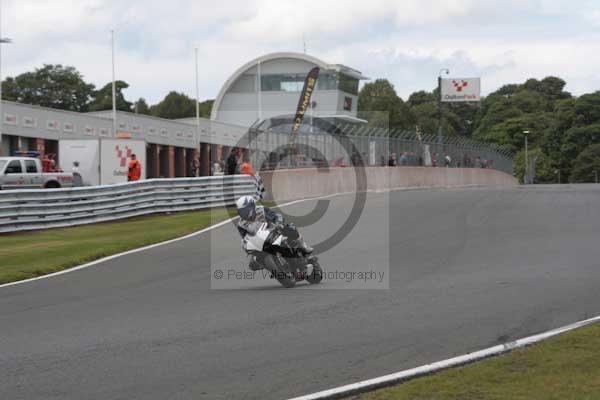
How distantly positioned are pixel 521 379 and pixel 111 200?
20.0 m

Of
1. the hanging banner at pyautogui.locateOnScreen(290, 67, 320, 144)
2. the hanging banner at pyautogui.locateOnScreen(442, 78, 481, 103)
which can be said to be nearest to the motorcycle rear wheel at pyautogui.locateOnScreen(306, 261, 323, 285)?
the hanging banner at pyautogui.locateOnScreen(290, 67, 320, 144)

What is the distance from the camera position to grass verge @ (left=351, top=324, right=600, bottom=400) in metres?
5.98

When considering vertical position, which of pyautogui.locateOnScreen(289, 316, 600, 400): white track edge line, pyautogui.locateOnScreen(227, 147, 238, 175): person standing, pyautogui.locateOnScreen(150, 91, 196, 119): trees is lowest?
pyautogui.locateOnScreen(289, 316, 600, 400): white track edge line

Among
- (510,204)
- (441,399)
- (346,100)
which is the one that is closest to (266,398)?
(441,399)

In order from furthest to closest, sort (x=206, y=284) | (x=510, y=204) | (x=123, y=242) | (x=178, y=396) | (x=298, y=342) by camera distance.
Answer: (x=510, y=204), (x=123, y=242), (x=206, y=284), (x=298, y=342), (x=178, y=396)

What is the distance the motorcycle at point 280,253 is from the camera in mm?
11766

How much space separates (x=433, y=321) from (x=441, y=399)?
312 cm

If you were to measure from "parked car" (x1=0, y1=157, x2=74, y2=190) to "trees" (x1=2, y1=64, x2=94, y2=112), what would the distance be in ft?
258

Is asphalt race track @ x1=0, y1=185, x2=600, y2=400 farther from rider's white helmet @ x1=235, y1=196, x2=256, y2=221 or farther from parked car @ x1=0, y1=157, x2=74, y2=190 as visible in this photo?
parked car @ x1=0, y1=157, x2=74, y2=190

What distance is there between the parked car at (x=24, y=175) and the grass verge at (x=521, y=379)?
2734cm

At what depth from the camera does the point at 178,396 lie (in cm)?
637

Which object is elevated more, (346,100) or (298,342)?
(346,100)

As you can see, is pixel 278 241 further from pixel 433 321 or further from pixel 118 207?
pixel 118 207

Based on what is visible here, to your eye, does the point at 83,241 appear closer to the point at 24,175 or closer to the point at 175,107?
the point at 24,175
